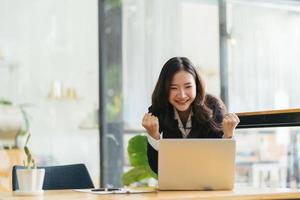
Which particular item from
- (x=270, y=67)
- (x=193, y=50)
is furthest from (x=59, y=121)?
(x=270, y=67)

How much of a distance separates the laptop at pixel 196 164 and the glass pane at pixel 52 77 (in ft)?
8.81

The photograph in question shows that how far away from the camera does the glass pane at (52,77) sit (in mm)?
4949

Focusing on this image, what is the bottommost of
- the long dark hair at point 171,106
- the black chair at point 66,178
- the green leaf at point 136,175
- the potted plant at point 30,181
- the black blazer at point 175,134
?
the green leaf at point 136,175

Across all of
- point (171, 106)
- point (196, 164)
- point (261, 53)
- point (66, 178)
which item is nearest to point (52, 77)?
point (261, 53)

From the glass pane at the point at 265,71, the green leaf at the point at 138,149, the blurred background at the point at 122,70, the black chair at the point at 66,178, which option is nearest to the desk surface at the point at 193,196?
the black chair at the point at 66,178

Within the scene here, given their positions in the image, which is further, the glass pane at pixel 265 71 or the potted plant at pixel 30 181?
the glass pane at pixel 265 71

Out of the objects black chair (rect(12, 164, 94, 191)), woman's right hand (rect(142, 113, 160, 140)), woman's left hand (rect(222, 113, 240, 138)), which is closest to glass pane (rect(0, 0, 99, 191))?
black chair (rect(12, 164, 94, 191))

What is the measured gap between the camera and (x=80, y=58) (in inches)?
207

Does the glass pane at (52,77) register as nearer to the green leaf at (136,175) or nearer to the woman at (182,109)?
the green leaf at (136,175)

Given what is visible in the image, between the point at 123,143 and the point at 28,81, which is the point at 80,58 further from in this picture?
the point at 123,143

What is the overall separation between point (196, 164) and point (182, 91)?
1.66 ft

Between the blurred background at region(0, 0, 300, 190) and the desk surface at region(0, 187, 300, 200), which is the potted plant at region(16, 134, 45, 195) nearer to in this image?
the desk surface at region(0, 187, 300, 200)

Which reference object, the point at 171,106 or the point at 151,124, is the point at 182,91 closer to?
the point at 171,106

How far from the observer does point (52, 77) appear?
511 cm
